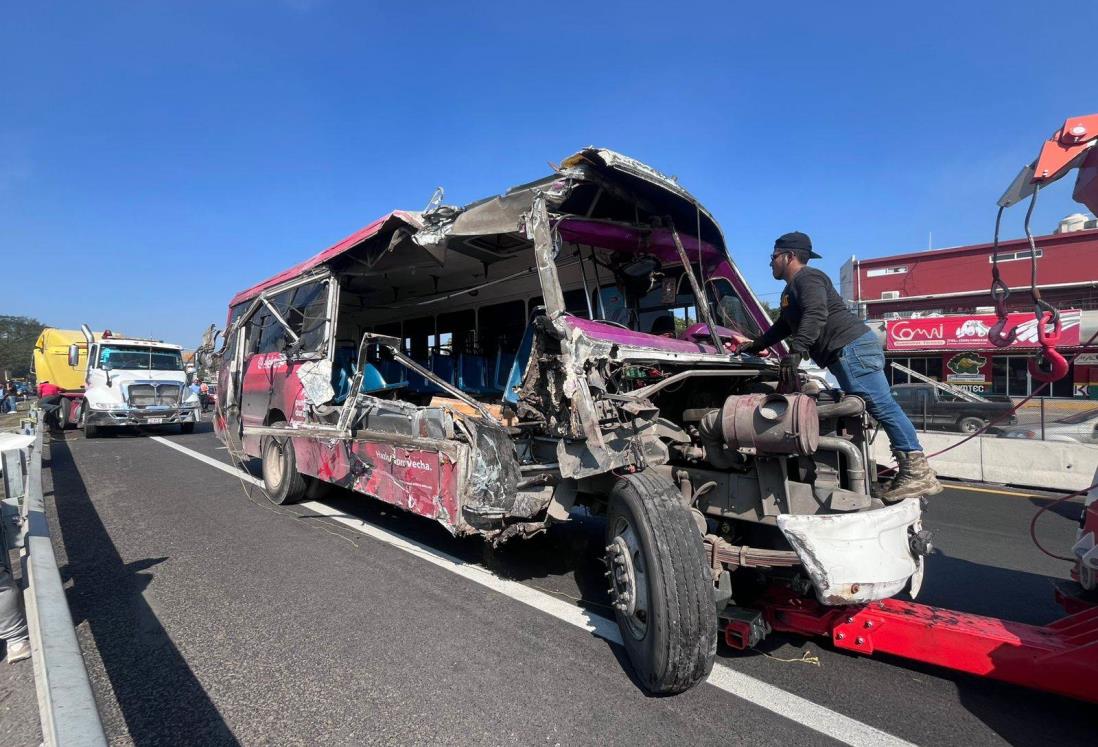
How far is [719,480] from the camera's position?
3.54 metres

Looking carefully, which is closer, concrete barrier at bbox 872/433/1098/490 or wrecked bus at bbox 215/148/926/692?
wrecked bus at bbox 215/148/926/692

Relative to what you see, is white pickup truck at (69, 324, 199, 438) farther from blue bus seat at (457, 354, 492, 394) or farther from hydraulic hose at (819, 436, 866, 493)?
hydraulic hose at (819, 436, 866, 493)

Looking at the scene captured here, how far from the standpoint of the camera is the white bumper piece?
8.45ft

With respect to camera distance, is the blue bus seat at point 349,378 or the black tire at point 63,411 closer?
the blue bus seat at point 349,378

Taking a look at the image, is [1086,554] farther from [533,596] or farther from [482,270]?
[482,270]

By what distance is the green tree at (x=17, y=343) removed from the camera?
53375 mm

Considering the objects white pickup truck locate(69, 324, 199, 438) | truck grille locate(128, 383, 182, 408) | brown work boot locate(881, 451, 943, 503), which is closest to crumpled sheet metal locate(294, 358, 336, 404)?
brown work boot locate(881, 451, 943, 503)

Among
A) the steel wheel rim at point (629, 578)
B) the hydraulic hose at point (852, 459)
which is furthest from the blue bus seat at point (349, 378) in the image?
the hydraulic hose at point (852, 459)

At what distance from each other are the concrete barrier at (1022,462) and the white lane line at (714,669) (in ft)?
17.3

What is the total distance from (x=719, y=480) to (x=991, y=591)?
7.84 feet

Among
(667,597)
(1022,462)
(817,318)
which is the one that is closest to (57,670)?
(667,597)

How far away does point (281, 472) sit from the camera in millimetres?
6922

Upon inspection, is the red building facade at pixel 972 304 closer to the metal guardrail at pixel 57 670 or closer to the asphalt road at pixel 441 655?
the asphalt road at pixel 441 655

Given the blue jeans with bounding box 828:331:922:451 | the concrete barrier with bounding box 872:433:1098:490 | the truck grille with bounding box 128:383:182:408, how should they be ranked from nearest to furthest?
1. the blue jeans with bounding box 828:331:922:451
2. the concrete barrier with bounding box 872:433:1098:490
3. the truck grille with bounding box 128:383:182:408
